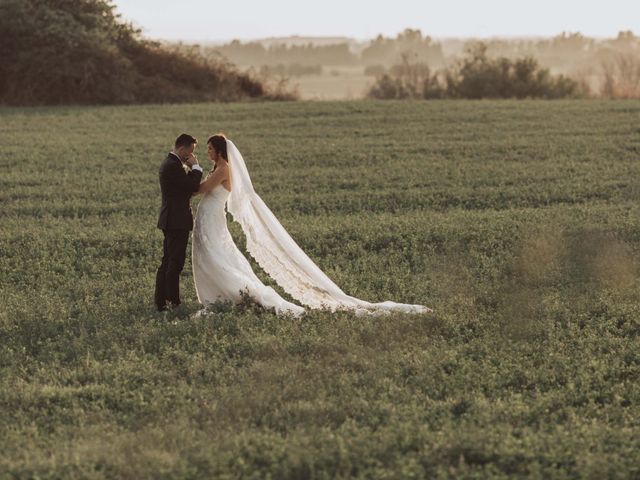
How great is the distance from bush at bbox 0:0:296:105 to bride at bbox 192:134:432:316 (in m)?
30.3

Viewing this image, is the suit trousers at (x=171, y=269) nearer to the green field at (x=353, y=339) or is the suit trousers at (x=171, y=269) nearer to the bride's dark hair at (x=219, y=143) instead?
the green field at (x=353, y=339)

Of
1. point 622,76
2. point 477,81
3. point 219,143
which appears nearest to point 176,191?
point 219,143

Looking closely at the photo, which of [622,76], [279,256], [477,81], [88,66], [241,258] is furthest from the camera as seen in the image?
[477,81]

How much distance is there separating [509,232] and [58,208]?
9796 mm

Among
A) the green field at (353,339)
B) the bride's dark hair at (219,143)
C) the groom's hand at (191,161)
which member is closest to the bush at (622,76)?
the green field at (353,339)

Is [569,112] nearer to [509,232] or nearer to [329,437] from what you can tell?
[509,232]

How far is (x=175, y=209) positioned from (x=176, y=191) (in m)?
0.25

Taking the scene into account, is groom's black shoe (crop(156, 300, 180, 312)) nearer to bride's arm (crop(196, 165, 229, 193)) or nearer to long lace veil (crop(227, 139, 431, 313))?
long lace veil (crop(227, 139, 431, 313))

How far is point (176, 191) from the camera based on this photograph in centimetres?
1188

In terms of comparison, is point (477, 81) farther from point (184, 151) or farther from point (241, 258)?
point (184, 151)

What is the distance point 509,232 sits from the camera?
16.3 meters

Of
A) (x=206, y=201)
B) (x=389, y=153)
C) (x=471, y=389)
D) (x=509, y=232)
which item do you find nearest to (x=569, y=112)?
(x=389, y=153)

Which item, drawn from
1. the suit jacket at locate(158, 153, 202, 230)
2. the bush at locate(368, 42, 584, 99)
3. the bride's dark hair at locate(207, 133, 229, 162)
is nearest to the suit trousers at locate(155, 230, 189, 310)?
the suit jacket at locate(158, 153, 202, 230)

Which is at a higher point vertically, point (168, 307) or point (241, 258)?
point (241, 258)
